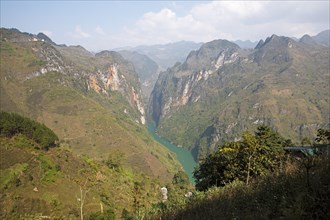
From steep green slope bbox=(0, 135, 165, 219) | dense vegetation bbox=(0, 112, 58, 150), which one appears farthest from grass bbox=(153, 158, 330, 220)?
dense vegetation bbox=(0, 112, 58, 150)

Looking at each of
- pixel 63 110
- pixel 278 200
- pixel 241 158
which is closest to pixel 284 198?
pixel 278 200

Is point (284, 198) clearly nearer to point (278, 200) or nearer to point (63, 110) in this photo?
point (278, 200)

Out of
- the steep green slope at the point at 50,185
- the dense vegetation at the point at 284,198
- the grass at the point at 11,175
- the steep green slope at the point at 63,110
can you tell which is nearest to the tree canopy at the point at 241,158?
the steep green slope at the point at 50,185

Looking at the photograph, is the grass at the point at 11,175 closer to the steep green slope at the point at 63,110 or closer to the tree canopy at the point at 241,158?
the tree canopy at the point at 241,158

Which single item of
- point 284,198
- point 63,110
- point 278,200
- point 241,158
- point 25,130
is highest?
point 284,198

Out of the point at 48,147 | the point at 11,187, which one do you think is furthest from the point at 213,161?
the point at 48,147

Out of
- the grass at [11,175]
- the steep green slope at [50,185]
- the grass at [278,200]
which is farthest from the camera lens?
the grass at [11,175]

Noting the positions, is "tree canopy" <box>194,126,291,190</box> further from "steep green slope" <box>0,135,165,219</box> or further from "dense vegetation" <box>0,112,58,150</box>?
"dense vegetation" <box>0,112,58,150</box>

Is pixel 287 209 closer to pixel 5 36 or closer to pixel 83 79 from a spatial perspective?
pixel 83 79
